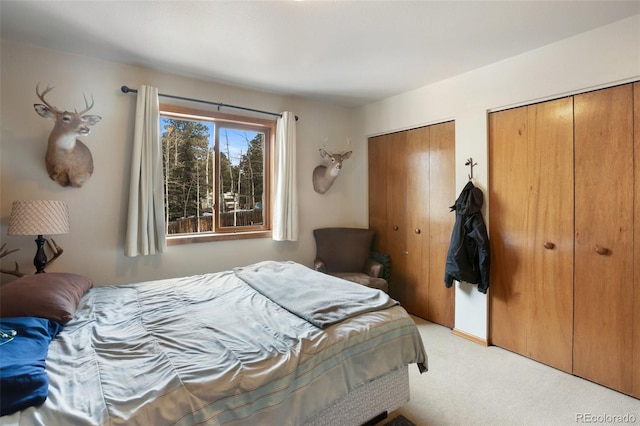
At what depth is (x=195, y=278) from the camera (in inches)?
99.4

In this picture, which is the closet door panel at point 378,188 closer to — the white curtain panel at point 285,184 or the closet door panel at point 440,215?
the closet door panel at point 440,215

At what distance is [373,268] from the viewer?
11.6 ft

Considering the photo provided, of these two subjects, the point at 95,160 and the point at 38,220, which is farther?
the point at 95,160

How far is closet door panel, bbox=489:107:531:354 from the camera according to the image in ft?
8.63

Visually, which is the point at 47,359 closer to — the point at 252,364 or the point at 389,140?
the point at 252,364

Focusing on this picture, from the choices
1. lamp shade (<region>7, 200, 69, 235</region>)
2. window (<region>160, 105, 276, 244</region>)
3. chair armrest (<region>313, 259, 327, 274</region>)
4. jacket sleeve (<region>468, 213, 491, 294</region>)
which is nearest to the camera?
lamp shade (<region>7, 200, 69, 235</region>)

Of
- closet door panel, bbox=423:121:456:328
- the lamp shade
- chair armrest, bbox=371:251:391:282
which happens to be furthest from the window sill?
closet door panel, bbox=423:121:456:328

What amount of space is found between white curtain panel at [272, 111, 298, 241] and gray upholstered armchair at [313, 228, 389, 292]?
44 centimetres

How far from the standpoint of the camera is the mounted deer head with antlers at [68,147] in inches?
89.1

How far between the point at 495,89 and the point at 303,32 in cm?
179

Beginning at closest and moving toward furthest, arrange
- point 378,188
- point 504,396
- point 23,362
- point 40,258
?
1. point 23,362
2. point 504,396
3. point 40,258
4. point 378,188

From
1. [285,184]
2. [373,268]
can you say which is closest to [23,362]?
[285,184]

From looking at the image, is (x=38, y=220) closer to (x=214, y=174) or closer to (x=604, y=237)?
(x=214, y=174)

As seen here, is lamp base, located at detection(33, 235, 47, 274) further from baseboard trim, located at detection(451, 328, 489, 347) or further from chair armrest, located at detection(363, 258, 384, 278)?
baseboard trim, located at detection(451, 328, 489, 347)
